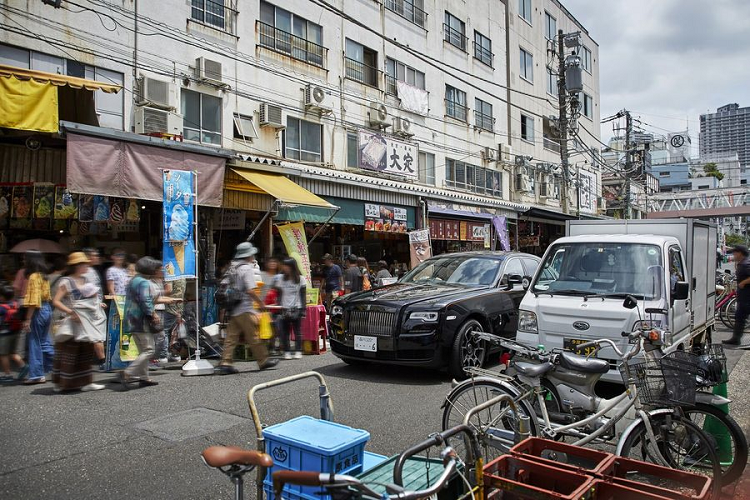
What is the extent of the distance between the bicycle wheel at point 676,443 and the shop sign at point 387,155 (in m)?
15.4

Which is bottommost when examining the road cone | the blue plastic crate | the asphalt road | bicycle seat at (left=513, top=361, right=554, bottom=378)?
the asphalt road

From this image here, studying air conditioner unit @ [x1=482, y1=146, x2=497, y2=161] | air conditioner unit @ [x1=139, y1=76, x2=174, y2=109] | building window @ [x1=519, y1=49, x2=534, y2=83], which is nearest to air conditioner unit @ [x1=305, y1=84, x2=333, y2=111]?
air conditioner unit @ [x1=139, y1=76, x2=174, y2=109]

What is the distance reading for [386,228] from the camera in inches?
656

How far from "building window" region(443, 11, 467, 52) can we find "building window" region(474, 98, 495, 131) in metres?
2.74

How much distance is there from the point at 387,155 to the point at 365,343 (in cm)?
1294

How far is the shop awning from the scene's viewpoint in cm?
824

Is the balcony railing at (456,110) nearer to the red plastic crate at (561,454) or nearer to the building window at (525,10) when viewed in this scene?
the building window at (525,10)

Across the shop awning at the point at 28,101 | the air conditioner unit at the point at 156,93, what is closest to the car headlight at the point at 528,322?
the shop awning at the point at 28,101

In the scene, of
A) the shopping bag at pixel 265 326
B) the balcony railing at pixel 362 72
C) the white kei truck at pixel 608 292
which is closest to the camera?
the white kei truck at pixel 608 292

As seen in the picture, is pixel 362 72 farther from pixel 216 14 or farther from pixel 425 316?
pixel 425 316

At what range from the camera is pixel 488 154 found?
26344 millimetres

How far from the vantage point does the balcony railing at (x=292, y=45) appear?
52.2 ft

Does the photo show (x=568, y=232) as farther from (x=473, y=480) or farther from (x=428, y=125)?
(x=428, y=125)

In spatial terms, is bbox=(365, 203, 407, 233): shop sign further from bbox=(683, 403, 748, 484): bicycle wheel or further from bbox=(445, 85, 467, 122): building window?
bbox=(683, 403, 748, 484): bicycle wheel
